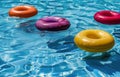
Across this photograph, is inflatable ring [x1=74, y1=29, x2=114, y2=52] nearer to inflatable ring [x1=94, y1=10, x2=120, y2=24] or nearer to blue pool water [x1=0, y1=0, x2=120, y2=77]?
blue pool water [x1=0, y1=0, x2=120, y2=77]

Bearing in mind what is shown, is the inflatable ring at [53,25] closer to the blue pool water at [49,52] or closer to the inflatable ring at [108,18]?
the blue pool water at [49,52]

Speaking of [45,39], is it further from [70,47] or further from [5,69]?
[5,69]

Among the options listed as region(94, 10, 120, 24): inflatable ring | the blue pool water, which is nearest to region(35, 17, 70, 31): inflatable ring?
the blue pool water

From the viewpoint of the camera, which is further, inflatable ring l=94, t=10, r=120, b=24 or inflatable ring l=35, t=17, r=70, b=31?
inflatable ring l=94, t=10, r=120, b=24

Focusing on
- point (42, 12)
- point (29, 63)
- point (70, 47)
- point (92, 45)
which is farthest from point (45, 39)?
point (42, 12)

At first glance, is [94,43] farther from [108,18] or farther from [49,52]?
[108,18]

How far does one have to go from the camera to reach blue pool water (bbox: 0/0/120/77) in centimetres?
484

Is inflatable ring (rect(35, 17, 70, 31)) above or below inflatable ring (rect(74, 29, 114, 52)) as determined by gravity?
below

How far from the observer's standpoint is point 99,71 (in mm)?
4848

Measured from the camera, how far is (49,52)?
5.43 meters

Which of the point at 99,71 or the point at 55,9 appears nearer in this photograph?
the point at 99,71

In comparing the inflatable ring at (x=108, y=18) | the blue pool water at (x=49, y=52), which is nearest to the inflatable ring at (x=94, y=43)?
the blue pool water at (x=49, y=52)

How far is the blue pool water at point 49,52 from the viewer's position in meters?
4.84

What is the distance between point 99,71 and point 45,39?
1648 millimetres
